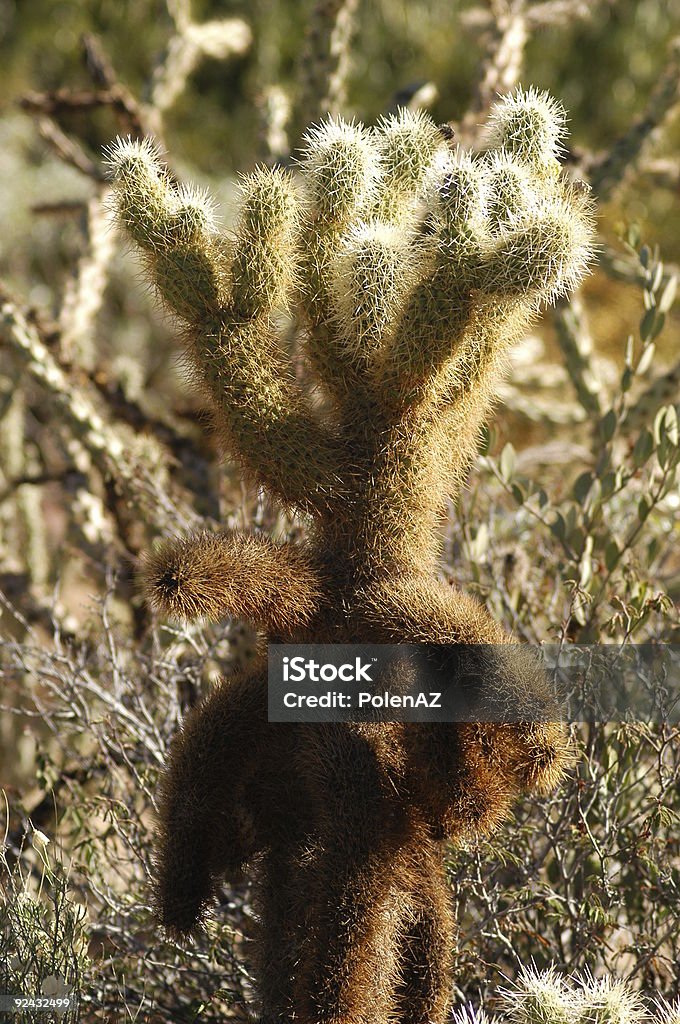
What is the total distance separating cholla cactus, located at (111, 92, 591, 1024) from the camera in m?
1.17

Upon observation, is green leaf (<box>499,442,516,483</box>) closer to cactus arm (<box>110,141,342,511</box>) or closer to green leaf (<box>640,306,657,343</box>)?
green leaf (<box>640,306,657,343</box>)

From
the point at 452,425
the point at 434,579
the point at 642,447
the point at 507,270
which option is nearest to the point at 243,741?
the point at 434,579

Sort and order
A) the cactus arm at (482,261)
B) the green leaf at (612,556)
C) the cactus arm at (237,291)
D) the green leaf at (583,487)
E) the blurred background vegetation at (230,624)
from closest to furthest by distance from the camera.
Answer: the cactus arm at (482,261)
the cactus arm at (237,291)
the blurred background vegetation at (230,624)
the green leaf at (612,556)
the green leaf at (583,487)

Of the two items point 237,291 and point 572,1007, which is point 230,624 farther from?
point 572,1007

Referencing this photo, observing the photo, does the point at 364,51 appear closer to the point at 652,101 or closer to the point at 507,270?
the point at 652,101

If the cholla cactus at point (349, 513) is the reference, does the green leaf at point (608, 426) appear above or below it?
above

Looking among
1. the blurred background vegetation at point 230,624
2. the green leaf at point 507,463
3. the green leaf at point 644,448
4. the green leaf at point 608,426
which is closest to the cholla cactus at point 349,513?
the blurred background vegetation at point 230,624

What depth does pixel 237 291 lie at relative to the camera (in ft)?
4.06

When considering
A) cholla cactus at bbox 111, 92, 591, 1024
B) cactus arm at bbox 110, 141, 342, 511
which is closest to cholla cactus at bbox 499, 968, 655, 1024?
cholla cactus at bbox 111, 92, 591, 1024

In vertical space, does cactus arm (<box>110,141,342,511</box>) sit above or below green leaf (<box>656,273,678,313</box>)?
below

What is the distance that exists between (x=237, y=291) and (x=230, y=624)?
843 millimetres

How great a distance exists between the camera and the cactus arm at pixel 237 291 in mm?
1220

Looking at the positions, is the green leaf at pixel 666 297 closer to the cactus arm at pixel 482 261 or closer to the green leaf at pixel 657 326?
the green leaf at pixel 657 326

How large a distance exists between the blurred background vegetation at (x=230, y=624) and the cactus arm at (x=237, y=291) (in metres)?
0.11
